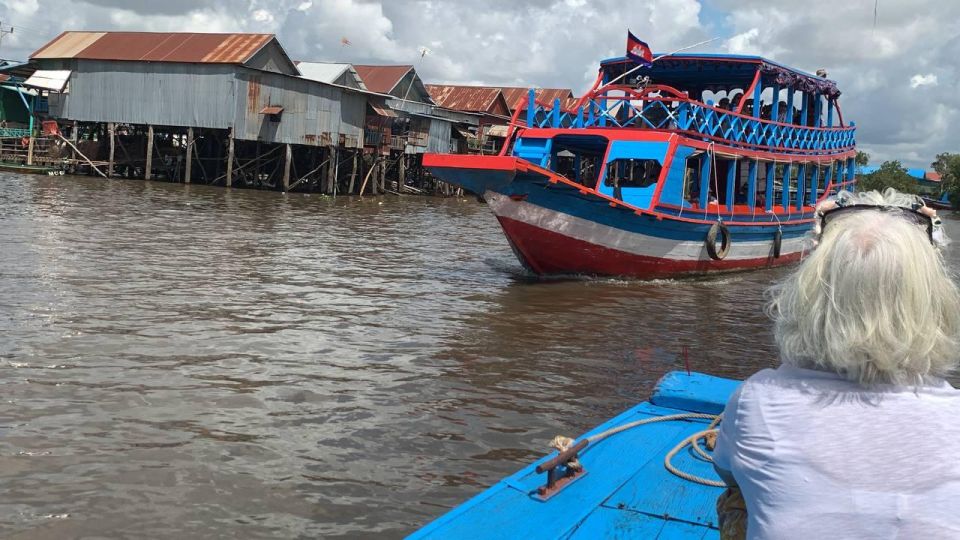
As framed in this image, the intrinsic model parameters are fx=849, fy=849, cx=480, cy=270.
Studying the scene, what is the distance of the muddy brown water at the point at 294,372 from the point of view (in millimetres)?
4828

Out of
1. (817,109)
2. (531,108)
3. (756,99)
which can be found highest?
(817,109)

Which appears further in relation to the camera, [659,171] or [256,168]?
[256,168]

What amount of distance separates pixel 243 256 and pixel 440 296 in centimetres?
432

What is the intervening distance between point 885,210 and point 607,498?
1890mm

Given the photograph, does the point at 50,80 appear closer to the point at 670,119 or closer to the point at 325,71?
the point at 325,71

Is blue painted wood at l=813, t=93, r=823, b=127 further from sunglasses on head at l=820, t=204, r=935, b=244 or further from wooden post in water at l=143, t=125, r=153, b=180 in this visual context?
wooden post in water at l=143, t=125, r=153, b=180

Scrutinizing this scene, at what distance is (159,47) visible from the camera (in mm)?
34656

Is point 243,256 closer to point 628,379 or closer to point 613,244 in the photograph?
point 613,244

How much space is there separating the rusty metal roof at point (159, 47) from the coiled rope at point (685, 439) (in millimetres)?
30943

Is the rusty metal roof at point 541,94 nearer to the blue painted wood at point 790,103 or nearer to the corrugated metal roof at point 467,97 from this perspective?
the corrugated metal roof at point 467,97

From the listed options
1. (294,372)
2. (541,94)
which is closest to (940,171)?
(541,94)

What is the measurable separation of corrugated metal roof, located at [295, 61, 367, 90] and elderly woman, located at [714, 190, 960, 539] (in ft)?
126

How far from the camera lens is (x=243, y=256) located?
14.3 metres

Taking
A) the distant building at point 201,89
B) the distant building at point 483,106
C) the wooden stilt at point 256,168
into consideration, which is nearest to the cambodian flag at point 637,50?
the distant building at point 201,89
